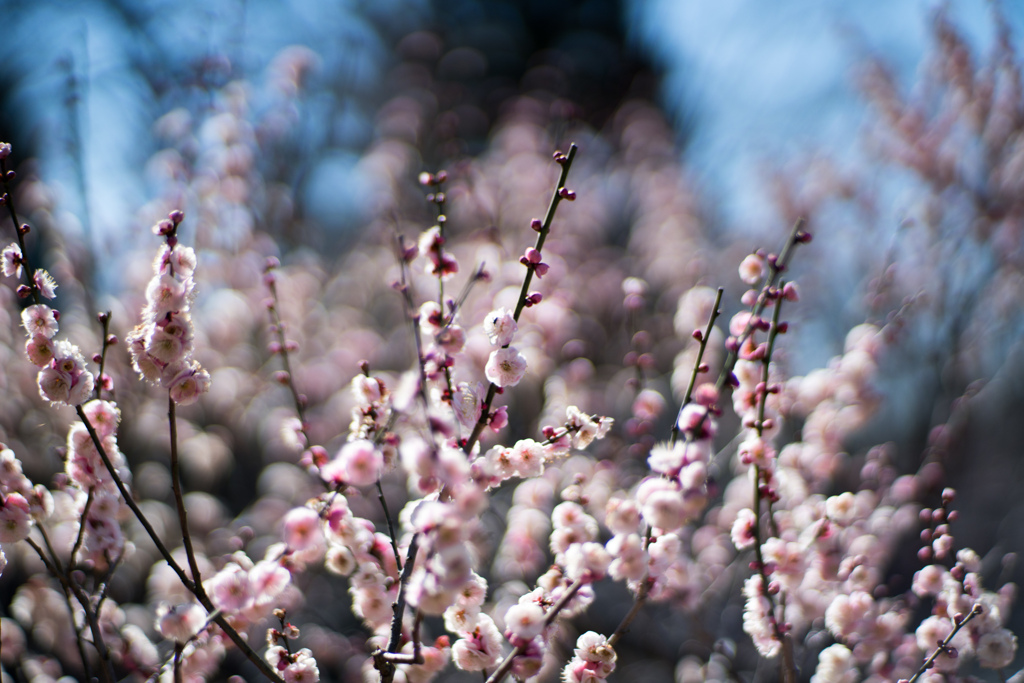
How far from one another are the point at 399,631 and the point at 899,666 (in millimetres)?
1852

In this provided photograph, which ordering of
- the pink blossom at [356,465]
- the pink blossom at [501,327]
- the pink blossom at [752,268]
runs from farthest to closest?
the pink blossom at [752,268] → the pink blossom at [501,327] → the pink blossom at [356,465]

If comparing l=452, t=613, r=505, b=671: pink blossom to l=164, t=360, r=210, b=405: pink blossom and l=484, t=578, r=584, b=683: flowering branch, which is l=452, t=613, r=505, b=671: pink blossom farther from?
l=164, t=360, r=210, b=405: pink blossom

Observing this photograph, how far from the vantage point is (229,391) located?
15.4 ft

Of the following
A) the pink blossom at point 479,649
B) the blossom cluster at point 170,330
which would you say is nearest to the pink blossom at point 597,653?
the pink blossom at point 479,649

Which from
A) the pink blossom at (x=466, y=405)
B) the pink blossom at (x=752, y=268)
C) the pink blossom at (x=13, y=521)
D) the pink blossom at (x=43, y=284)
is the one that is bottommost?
the pink blossom at (x=13, y=521)

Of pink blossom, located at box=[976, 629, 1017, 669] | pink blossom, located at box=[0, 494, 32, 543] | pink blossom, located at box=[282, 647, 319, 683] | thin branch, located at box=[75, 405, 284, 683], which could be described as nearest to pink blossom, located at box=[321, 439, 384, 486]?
thin branch, located at box=[75, 405, 284, 683]

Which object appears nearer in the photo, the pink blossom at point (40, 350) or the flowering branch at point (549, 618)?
the flowering branch at point (549, 618)

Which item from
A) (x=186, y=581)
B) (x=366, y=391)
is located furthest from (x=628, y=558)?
(x=186, y=581)

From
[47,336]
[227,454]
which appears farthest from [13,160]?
[47,336]

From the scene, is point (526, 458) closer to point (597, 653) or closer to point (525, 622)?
point (525, 622)

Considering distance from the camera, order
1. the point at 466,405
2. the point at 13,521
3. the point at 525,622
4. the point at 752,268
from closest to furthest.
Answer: the point at 525,622 → the point at 13,521 → the point at 466,405 → the point at 752,268

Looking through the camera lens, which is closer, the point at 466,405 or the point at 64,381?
the point at 64,381

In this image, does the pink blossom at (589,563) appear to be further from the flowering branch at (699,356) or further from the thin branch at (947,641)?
the thin branch at (947,641)

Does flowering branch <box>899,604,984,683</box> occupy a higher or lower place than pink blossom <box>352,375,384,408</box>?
lower
